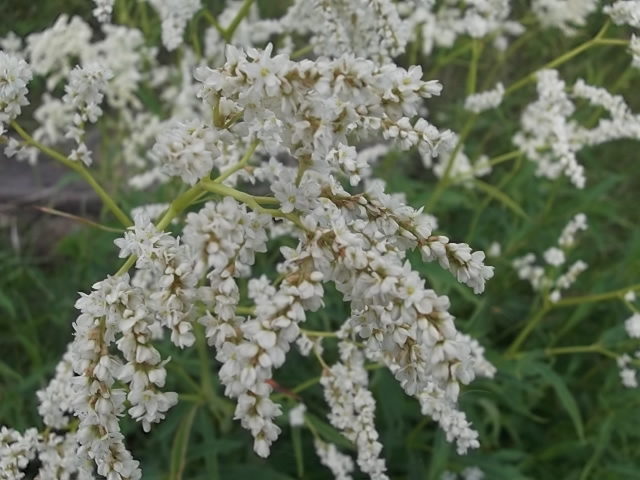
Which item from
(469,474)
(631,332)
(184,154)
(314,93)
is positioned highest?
(314,93)

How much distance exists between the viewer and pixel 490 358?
2.83 meters

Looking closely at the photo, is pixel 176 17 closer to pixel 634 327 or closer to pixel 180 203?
pixel 180 203

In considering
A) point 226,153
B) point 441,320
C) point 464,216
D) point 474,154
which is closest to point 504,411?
point 464,216

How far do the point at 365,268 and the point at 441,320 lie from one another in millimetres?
146

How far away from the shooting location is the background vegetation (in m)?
2.68

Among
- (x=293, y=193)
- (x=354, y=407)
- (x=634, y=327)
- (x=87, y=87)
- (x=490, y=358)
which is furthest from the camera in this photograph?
(x=490, y=358)

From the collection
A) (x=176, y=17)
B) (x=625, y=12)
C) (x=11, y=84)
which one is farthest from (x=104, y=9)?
(x=625, y=12)

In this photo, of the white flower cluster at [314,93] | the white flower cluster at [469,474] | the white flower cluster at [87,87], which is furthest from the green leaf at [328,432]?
the white flower cluster at [314,93]

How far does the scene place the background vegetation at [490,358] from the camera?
268cm

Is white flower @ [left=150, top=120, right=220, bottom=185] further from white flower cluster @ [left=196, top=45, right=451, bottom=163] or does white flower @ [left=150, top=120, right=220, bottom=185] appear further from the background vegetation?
the background vegetation

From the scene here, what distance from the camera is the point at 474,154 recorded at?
4.19m

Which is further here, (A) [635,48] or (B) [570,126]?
(B) [570,126]

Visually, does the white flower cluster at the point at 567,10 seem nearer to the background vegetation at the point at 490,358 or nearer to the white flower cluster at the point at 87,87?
the background vegetation at the point at 490,358

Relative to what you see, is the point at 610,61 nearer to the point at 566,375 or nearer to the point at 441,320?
the point at 566,375
